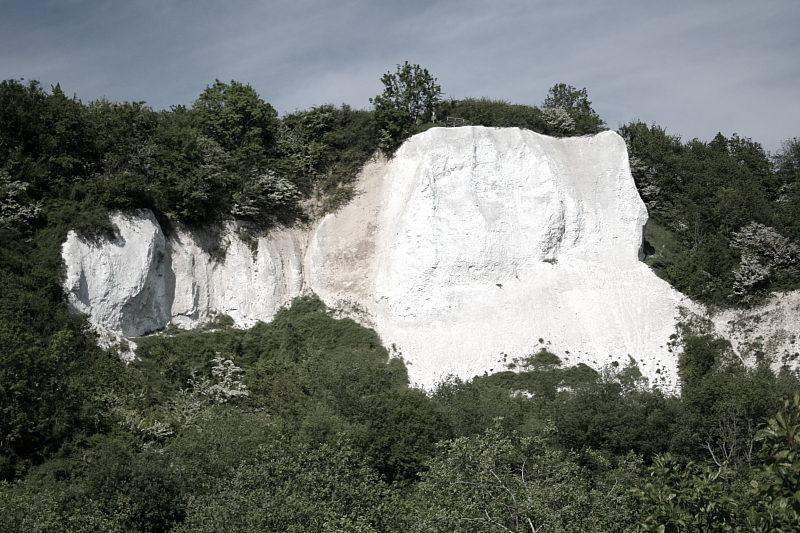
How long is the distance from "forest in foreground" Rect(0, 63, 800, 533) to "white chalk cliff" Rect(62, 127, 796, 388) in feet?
3.44

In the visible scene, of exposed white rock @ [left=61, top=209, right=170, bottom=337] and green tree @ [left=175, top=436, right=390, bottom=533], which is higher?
exposed white rock @ [left=61, top=209, right=170, bottom=337]

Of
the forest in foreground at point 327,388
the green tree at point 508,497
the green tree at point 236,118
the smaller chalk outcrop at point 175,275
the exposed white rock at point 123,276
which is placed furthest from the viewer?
the green tree at point 236,118

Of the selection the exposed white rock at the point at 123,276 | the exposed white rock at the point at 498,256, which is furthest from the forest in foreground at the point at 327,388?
the exposed white rock at the point at 498,256

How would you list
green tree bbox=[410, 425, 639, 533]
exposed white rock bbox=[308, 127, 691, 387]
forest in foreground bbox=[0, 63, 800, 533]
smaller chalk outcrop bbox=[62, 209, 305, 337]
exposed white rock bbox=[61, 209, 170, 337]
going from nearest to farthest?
green tree bbox=[410, 425, 639, 533] → forest in foreground bbox=[0, 63, 800, 533] → exposed white rock bbox=[61, 209, 170, 337] → smaller chalk outcrop bbox=[62, 209, 305, 337] → exposed white rock bbox=[308, 127, 691, 387]


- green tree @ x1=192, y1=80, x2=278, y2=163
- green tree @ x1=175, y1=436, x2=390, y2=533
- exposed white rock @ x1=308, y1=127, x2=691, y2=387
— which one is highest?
green tree @ x1=192, y1=80, x2=278, y2=163

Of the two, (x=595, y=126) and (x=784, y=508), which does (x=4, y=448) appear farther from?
(x=595, y=126)

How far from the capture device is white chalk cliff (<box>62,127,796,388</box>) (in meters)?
32.0

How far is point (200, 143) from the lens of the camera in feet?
119

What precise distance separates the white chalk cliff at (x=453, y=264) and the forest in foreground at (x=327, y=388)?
105 cm

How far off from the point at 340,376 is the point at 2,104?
19359 millimetres

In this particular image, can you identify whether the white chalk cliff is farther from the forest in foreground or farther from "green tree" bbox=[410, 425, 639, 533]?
"green tree" bbox=[410, 425, 639, 533]

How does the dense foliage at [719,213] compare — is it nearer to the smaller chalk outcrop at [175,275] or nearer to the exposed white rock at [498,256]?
the exposed white rock at [498,256]

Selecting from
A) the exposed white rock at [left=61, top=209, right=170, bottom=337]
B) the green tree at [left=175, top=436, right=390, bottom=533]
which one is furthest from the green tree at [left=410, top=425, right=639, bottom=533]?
the exposed white rock at [left=61, top=209, right=170, bottom=337]

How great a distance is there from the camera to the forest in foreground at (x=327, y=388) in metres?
16.0
